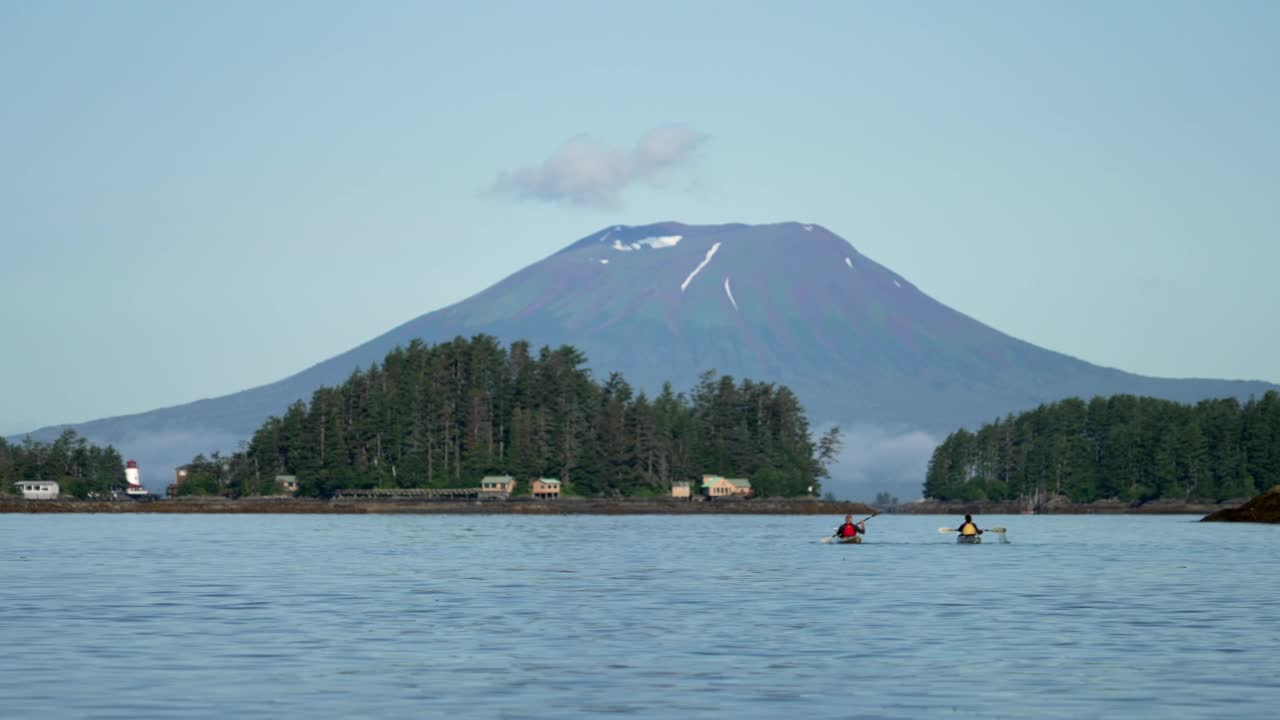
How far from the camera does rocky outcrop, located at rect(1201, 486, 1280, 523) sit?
157 m

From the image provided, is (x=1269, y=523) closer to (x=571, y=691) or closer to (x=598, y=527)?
(x=598, y=527)

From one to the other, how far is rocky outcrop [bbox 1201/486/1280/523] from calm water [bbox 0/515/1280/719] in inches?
3080

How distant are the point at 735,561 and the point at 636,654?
4500 cm

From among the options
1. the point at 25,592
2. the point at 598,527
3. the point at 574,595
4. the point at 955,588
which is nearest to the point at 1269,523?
the point at 598,527

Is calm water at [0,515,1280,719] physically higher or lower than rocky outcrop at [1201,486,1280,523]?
lower

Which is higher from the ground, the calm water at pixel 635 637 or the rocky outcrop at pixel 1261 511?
the rocky outcrop at pixel 1261 511

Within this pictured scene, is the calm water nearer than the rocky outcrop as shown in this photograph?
Yes

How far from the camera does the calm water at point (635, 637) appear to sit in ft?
105

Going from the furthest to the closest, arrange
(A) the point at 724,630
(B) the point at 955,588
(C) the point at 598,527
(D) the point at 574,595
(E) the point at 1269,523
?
(E) the point at 1269,523, (C) the point at 598,527, (B) the point at 955,588, (D) the point at 574,595, (A) the point at 724,630

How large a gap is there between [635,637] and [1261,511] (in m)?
132

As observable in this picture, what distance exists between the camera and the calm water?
3206cm

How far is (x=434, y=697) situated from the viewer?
3250cm

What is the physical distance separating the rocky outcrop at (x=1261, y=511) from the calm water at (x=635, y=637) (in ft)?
257

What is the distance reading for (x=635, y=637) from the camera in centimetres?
4356
